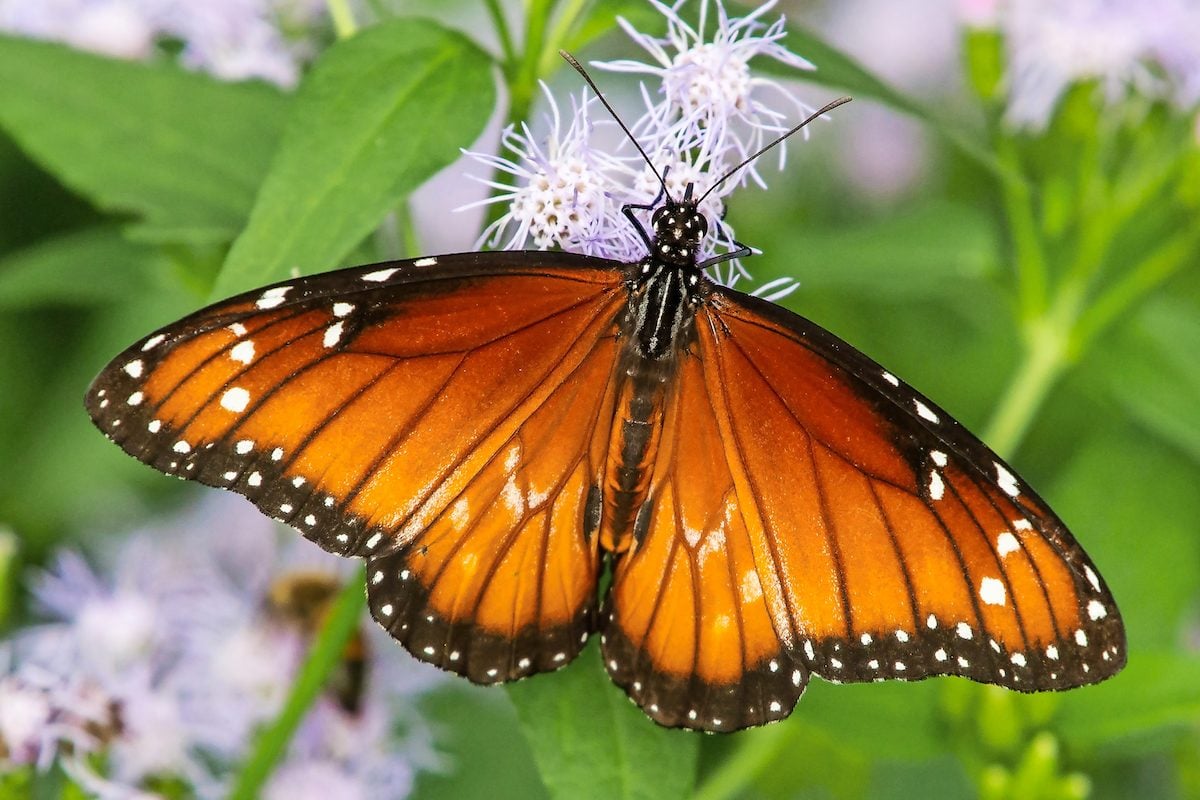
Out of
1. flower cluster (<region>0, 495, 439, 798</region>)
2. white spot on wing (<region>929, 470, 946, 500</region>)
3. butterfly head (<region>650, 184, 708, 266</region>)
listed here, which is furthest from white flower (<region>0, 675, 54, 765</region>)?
white spot on wing (<region>929, 470, 946, 500</region>)

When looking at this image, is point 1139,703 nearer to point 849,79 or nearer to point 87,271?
point 849,79

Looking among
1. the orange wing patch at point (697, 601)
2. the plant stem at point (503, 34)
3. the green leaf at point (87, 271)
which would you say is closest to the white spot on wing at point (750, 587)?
the orange wing patch at point (697, 601)

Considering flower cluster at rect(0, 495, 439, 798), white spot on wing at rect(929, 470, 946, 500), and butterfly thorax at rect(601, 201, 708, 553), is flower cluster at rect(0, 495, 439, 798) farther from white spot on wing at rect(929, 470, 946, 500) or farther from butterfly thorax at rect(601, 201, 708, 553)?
white spot on wing at rect(929, 470, 946, 500)

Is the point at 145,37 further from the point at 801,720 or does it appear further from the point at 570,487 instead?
the point at 801,720

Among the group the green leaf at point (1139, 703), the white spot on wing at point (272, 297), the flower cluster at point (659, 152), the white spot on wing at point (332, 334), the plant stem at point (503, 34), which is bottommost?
the white spot on wing at point (272, 297)

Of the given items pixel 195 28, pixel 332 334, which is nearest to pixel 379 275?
pixel 332 334

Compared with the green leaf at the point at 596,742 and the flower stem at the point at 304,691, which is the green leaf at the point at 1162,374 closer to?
the green leaf at the point at 596,742

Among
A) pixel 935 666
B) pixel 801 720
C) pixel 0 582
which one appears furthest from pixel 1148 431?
pixel 0 582
